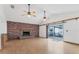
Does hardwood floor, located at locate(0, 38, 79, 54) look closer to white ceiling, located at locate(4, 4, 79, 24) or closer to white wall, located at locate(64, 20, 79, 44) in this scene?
white wall, located at locate(64, 20, 79, 44)

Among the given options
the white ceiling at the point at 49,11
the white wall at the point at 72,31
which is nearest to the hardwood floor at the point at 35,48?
the white wall at the point at 72,31

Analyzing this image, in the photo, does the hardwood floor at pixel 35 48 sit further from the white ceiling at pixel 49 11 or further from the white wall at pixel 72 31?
the white ceiling at pixel 49 11

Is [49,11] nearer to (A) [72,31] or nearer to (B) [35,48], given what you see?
(A) [72,31]

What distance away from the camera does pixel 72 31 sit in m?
2.22

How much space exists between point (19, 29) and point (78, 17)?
183 cm

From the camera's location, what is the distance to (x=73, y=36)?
7.04 ft

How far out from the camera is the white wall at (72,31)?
198 centimetres

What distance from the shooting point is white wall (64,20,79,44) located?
77.8 inches

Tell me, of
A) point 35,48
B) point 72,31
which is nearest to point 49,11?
point 72,31

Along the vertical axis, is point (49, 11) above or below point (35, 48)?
above

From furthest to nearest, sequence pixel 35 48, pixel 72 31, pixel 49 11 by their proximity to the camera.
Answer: pixel 35 48, pixel 72 31, pixel 49 11

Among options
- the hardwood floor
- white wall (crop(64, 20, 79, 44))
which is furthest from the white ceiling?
the hardwood floor
